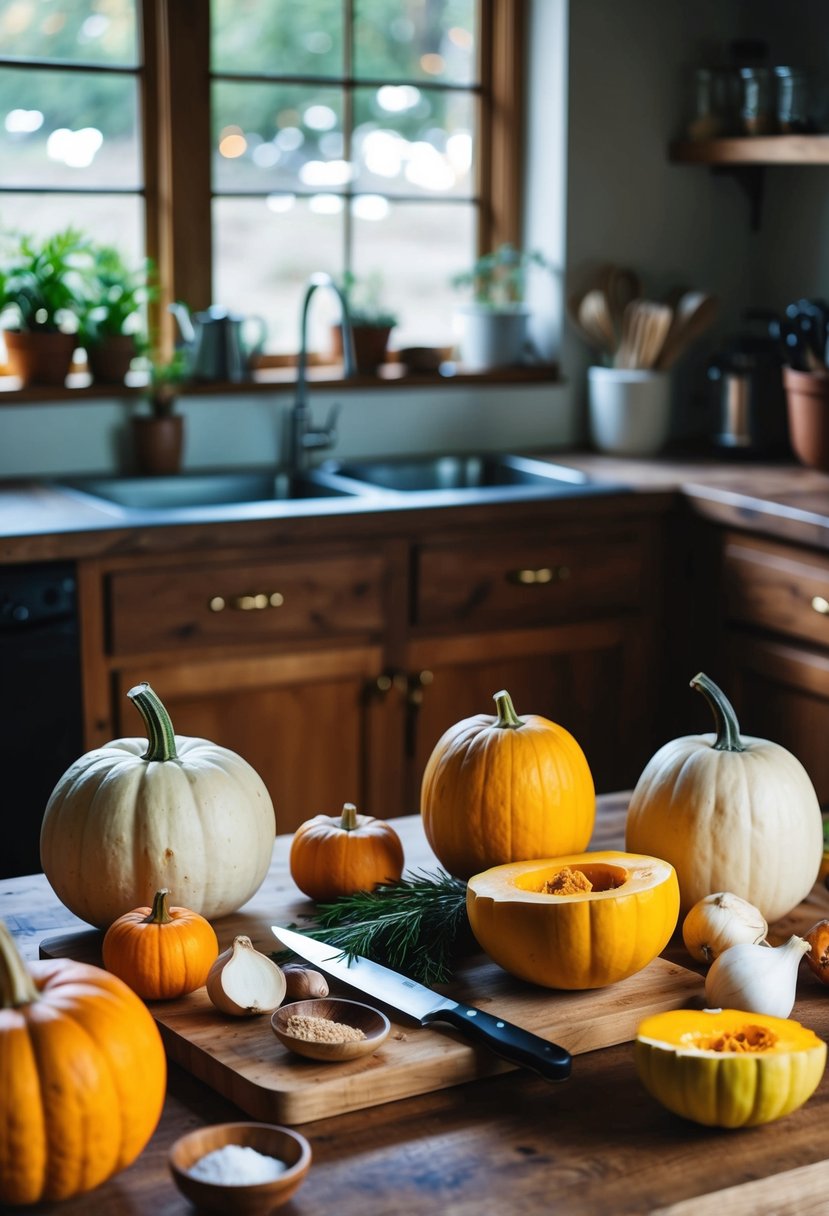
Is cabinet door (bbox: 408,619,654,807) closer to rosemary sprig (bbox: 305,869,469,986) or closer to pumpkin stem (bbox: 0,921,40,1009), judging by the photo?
rosemary sprig (bbox: 305,869,469,986)

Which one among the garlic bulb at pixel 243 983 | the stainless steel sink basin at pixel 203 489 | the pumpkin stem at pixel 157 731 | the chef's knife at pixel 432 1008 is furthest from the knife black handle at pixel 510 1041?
the stainless steel sink basin at pixel 203 489

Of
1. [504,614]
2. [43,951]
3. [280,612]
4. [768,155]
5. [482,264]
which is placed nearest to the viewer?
[43,951]

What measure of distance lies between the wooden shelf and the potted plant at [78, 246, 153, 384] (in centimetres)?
137

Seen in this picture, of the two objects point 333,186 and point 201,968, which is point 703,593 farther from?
point 201,968

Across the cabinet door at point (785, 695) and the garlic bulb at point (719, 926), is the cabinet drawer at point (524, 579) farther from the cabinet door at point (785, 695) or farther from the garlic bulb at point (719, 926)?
the garlic bulb at point (719, 926)

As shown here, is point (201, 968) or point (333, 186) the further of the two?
point (333, 186)

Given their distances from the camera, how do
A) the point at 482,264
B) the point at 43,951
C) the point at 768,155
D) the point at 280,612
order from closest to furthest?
the point at 43,951
the point at 280,612
the point at 768,155
the point at 482,264

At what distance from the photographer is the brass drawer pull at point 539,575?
317cm

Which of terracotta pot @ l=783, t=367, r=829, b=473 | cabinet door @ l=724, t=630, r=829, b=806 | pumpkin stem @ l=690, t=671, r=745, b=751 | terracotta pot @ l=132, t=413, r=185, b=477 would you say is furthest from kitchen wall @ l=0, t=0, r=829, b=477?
pumpkin stem @ l=690, t=671, r=745, b=751

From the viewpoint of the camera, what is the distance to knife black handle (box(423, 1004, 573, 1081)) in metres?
1.07

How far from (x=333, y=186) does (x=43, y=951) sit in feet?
8.83

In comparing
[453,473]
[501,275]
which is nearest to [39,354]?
[453,473]

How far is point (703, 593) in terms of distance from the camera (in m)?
3.29

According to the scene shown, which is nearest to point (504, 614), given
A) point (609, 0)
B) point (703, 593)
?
point (703, 593)
